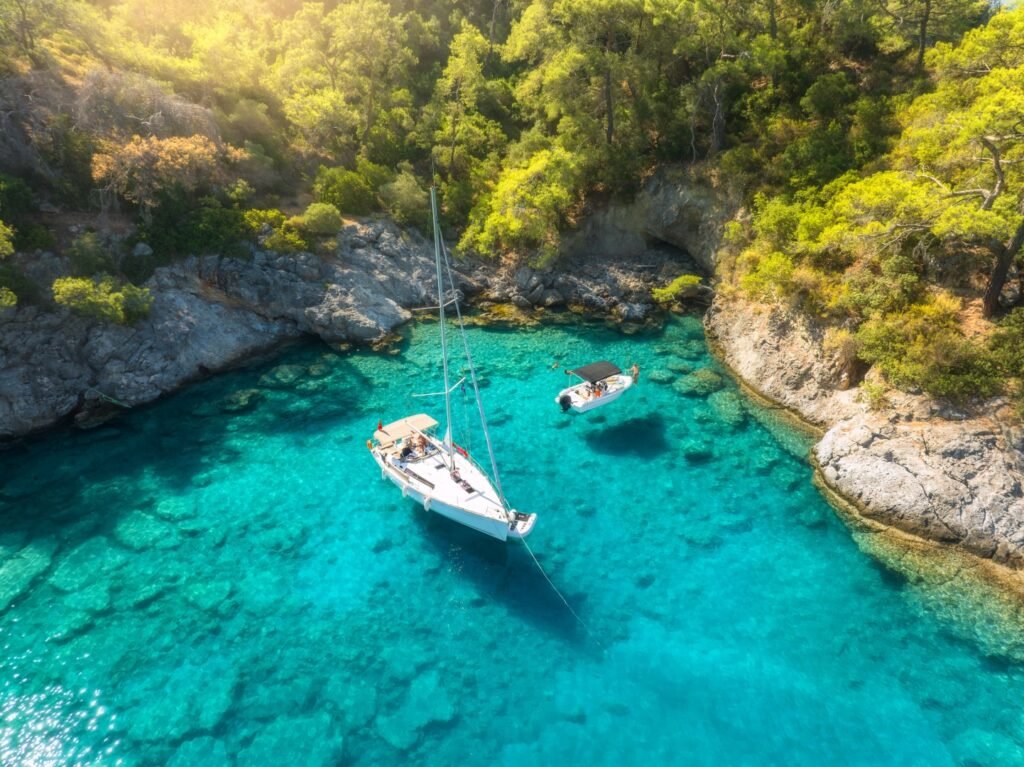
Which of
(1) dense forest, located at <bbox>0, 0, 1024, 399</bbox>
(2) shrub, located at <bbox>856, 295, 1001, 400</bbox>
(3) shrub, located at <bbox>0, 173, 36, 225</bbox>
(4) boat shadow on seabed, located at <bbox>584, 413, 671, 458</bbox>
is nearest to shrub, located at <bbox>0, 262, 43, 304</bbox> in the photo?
(1) dense forest, located at <bbox>0, 0, 1024, 399</bbox>

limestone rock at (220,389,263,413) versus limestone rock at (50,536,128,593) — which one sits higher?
limestone rock at (220,389,263,413)

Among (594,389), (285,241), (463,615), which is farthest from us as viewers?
(285,241)

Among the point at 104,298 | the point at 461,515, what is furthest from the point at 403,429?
the point at 104,298

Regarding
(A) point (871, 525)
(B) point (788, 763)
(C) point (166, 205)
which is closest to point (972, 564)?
(A) point (871, 525)

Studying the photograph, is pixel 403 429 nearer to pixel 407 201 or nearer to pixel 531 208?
pixel 531 208

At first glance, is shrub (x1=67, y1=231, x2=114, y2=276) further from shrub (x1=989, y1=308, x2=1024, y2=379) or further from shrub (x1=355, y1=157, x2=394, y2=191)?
shrub (x1=989, y1=308, x2=1024, y2=379)

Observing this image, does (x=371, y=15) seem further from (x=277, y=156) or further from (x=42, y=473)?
(x=42, y=473)
